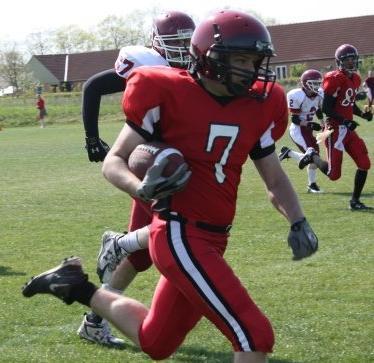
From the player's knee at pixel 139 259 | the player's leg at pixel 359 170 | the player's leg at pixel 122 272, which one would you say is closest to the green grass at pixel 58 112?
the player's leg at pixel 359 170

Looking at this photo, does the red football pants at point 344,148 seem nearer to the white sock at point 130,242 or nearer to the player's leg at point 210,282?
the white sock at point 130,242

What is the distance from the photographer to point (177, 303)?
3291 millimetres

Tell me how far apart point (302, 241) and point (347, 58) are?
6.64 m

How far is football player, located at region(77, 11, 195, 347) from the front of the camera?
435cm

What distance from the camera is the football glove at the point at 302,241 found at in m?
3.41

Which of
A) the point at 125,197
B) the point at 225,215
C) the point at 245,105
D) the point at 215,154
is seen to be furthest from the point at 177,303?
the point at 125,197

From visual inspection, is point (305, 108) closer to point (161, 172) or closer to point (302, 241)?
point (302, 241)

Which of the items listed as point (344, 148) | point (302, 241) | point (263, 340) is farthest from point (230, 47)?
point (344, 148)

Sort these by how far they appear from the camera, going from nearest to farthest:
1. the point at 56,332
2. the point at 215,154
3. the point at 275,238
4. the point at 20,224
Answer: the point at 215,154, the point at 56,332, the point at 275,238, the point at 20,224

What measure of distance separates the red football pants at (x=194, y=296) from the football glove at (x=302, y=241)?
0.33 meters

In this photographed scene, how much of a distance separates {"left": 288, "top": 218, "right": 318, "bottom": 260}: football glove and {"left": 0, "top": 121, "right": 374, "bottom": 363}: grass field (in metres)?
0.93

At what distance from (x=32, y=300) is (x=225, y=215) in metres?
2.50

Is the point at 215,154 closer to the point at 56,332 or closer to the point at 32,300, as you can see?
the point at 56,332

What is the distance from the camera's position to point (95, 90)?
14.8 ft
